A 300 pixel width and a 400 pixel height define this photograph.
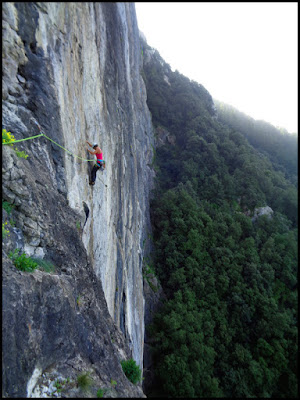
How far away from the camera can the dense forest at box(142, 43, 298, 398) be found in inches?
792

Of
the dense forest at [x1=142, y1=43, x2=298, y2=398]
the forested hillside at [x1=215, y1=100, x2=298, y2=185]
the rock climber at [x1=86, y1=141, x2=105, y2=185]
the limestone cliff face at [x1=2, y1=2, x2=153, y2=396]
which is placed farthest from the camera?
the forested hillside at [x1=215, y1=100, x2=298, y2=185]

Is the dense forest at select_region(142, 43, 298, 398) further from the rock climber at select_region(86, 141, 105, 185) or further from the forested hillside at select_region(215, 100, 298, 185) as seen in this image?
the rock climber at select_region(86, 141, 105, 185)

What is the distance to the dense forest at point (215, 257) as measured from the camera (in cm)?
2012

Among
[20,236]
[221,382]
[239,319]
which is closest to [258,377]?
[221,382]

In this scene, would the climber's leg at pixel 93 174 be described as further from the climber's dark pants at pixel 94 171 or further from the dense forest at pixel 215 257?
the dense forest at pixel 215 257

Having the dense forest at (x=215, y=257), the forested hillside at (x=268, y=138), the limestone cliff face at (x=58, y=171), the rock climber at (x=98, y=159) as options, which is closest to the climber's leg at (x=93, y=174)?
the rock climber at (x=98, y=159)

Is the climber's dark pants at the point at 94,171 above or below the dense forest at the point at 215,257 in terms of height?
above

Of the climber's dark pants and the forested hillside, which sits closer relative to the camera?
the climber's dark pants

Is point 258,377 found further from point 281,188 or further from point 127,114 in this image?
point 281,188

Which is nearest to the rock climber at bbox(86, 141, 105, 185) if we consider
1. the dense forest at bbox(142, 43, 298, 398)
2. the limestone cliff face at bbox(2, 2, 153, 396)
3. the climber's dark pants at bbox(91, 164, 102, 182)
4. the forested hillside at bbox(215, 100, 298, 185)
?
the climber's dark pants at bbox(91, 164, 102, 182)

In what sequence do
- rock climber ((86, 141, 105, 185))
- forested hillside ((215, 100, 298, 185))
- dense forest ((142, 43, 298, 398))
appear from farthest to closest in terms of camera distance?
forested hillside ((215, 100, 298, 185)) → dense forest ((142, 43, 298, 398)) → rock climber ((86, 141, 105, 185))

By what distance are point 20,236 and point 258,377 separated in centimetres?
2436

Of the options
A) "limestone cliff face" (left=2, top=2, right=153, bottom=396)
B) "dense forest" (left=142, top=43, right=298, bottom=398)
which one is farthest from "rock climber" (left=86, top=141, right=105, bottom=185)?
"dense forest" (left=142, top=43, right=298, bottom=398)

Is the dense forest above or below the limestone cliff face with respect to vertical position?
below
